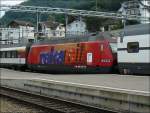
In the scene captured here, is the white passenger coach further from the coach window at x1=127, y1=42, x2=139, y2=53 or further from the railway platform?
the railway platform

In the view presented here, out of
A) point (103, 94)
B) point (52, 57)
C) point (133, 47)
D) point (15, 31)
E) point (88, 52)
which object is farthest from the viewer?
point (15, 31)

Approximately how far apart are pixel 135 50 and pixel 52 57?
1036cm

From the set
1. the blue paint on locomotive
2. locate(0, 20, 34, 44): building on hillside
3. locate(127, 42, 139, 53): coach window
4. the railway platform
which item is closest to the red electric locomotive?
the blue paint on locomotive

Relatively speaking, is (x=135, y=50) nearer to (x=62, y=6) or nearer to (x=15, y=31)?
(x=15, y=31)

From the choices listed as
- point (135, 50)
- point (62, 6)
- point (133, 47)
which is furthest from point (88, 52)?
point (62, 6)

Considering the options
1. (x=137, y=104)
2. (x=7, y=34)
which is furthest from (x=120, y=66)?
(x=7, y=34)

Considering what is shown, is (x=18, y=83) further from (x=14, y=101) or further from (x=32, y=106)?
(x=32, y=106)

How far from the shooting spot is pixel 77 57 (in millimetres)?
30062

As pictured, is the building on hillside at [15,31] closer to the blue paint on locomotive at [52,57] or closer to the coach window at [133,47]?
the blue paint on locomotive at [52,57]

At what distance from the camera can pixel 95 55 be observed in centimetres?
2864

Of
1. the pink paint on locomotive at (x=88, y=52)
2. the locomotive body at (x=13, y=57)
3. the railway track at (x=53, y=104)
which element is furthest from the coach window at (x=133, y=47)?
the locomotive body at (x=13, y=57)

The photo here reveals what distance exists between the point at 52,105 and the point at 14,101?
3.25 meters

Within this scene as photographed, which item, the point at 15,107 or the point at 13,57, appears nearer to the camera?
the point at 15,107

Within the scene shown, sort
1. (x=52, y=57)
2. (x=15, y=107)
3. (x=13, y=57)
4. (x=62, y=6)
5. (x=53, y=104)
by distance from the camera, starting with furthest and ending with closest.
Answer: (x=62, y=6)
(x=13, y=57)
(x=52, y=57)
(x=15, y=107)
(x=53, y=104)
